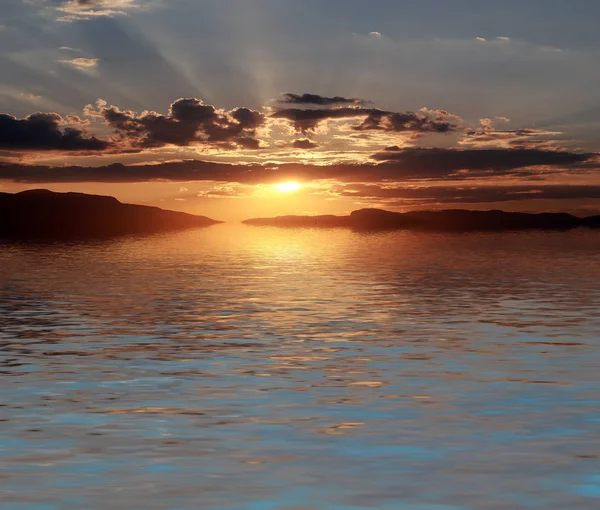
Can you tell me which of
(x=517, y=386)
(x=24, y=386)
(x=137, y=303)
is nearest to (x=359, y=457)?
(x=517, y=386)

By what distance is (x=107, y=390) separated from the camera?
89.9 ft

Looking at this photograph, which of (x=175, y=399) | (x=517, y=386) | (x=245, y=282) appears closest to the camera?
(x=175, y=399)

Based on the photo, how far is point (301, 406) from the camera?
24.9 meters

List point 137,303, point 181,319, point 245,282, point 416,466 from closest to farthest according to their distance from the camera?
point 416,466 → point 181,319 → point 137,303 → point 245,282

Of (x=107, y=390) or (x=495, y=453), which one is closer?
(x=495, y=453)

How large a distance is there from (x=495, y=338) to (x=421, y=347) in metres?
4.61

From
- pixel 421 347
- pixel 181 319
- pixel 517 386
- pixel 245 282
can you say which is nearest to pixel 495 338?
pixel 421 347

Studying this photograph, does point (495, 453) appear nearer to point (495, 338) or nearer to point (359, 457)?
point (359, 457)

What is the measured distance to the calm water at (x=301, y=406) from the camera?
17.1m

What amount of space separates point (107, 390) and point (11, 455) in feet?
25.9

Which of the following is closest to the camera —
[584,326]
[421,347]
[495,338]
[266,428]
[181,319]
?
[266,428]

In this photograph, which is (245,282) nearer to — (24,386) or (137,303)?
(137,303)

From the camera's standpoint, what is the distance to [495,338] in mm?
39500

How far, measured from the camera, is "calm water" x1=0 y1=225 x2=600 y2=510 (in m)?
17.1
